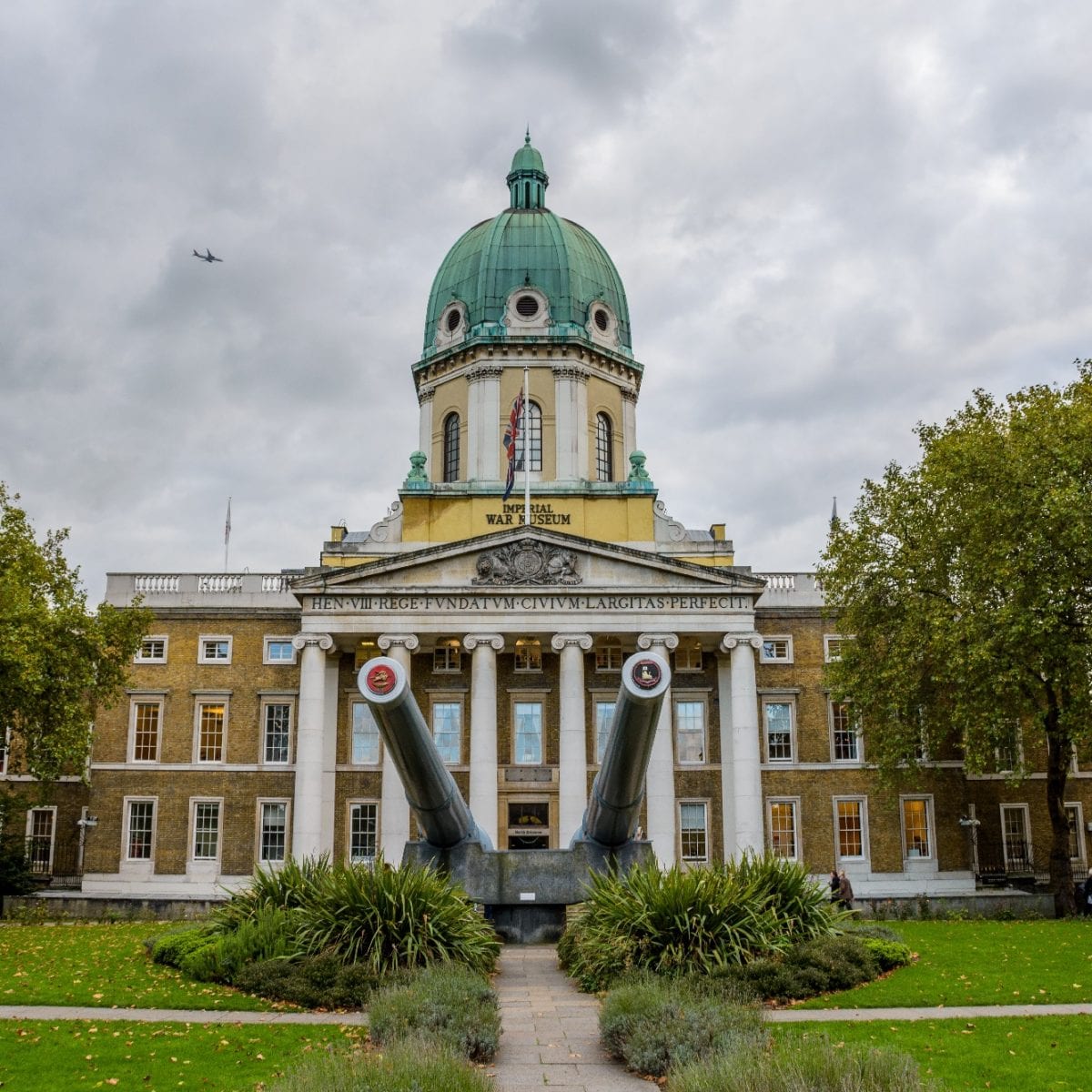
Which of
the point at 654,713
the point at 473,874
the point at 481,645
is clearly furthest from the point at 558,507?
the point at 654,713

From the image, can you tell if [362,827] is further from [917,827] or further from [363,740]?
[917,827]

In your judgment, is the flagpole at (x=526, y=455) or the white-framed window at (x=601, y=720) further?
the white-framed window at (x=601, y=720)

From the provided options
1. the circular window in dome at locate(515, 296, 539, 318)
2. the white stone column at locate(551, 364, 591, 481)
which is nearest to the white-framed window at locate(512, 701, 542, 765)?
the white stone column at locate(551, 364, 591, 481)

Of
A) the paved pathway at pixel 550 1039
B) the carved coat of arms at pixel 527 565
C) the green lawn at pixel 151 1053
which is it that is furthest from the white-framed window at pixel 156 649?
the green lawn at pixel 151 1053

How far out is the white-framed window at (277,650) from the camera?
46.2m

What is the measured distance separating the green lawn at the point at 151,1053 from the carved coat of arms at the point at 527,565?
90.2 ft

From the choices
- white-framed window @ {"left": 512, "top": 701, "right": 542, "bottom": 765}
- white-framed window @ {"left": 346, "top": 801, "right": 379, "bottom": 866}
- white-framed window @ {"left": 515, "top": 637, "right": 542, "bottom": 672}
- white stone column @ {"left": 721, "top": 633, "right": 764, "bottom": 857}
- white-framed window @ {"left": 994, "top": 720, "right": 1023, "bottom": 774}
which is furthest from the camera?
white-framed window @ {"left": 515, "top": 637, "right": 542, "bottom": 672}

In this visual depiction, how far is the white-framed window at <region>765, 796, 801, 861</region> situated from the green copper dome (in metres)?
19.5

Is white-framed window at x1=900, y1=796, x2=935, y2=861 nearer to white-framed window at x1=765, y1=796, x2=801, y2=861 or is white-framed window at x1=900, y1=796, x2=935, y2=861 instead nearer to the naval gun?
white-framed window at x1=765, y1=796, x2=801, y2=861

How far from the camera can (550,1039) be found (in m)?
14.9

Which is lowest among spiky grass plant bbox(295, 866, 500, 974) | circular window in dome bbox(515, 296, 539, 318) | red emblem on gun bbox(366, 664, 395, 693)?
spiky grass plant bbox(295, 866, 500, 974)

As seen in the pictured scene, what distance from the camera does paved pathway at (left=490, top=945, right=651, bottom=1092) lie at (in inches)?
504

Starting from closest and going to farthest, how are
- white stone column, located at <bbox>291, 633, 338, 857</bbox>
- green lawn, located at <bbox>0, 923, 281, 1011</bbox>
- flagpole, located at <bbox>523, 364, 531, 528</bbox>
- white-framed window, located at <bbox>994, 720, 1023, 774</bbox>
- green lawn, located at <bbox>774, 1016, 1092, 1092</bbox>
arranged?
green lawn, located at <bbox>774, 1016, 1092, 1092</bbox> → green lawn, located at <bbox>0, 923, 281, 1011</bbox> → white-framed window, located at <bbox>994, 720, 1023, 774</bbox> → white stone column, located at <bbox>291, 633, 338, 857</bbox> → flagpole, located at <bbox>523, 364, 531, 528</bbox>

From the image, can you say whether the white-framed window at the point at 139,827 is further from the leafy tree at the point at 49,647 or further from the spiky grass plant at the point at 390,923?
the spiky grass plant at the point at 390,923
